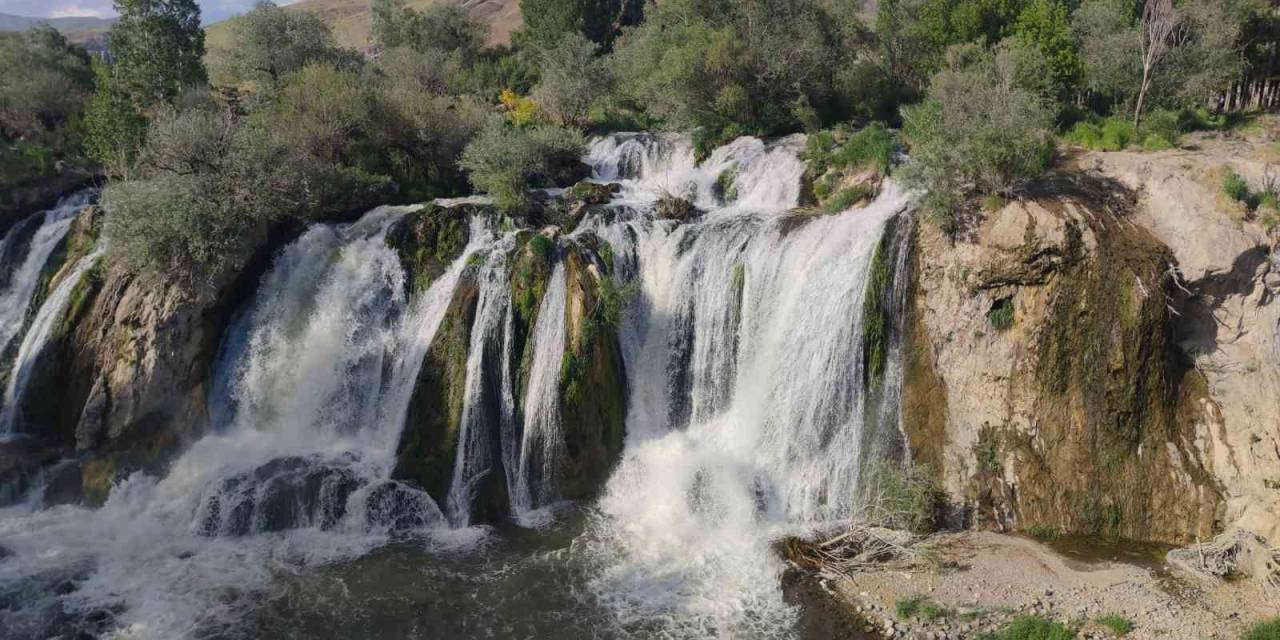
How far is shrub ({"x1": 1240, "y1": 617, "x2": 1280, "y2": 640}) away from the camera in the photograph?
10930 millimetres

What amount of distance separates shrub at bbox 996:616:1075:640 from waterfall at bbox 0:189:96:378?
25088mm

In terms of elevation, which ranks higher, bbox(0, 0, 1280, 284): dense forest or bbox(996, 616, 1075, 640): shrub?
bbox(0, 0, 1280, 284): dense forest

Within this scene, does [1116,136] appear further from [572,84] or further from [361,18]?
[361,18]

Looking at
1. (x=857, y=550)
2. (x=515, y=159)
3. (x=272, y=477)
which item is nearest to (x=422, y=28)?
(x=515, y=159)

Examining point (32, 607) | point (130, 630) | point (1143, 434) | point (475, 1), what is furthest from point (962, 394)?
point (475, 1)

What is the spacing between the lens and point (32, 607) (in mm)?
13367

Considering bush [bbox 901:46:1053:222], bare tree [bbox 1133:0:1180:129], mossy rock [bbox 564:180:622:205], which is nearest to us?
bush [bbox 901:46:1053:222]

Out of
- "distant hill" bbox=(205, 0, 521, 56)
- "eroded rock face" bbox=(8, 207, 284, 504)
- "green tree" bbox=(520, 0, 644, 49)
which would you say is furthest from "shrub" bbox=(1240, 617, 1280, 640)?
"distant hill" bbox=(205, 0, 521, 56)

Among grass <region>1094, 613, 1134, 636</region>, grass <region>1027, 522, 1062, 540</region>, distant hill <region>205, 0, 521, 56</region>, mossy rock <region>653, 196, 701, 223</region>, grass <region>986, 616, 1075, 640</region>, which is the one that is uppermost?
distant hill <region>205, 0, 521, 56</region>

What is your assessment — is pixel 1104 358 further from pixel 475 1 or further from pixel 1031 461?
pixel 475 1

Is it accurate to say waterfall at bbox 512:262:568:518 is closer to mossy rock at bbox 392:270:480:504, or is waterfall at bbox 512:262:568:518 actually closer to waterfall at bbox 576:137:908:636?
waterfall at bbox 576:137:908:636

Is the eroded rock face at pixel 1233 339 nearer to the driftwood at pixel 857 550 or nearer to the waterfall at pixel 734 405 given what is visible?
the waterfall at pixel 734 405

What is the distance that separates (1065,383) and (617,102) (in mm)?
25850

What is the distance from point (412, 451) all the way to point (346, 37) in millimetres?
84836
